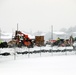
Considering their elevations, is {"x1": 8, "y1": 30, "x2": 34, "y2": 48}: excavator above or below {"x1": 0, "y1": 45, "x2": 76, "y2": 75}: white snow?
above

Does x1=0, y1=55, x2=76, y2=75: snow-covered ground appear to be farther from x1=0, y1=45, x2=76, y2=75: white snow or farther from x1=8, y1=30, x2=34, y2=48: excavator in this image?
x1=8, y1=30, x2=34, y2=48: excavator

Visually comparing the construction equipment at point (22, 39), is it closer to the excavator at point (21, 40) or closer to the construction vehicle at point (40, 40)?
the excavator at point (21, 40)

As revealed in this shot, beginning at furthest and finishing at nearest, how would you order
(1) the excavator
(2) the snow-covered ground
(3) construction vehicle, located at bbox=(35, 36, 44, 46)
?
(3) construction vehicle, located at bbox=(35, 36, 44, 46) → (1) the excavator → (2) the snow-covered ground

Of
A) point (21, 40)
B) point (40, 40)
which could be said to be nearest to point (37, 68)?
point (21, 40)

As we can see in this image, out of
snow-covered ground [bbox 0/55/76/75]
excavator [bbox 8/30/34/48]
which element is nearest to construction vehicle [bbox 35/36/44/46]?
excavator [bbox 8/30/34/48]

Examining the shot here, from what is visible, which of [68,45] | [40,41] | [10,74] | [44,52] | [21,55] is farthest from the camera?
[68,45]

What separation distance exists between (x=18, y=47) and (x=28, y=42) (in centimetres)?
108

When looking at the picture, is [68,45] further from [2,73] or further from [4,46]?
[2,73]

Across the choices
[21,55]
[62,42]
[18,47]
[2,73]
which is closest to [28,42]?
[18,47]

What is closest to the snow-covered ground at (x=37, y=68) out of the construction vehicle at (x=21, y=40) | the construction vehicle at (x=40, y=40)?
the construction vehicle at (x=21, y=40)

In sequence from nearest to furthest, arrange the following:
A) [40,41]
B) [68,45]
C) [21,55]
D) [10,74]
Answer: [10,74]
[21,55]
[40,41]
[68,45]

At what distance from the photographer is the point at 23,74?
904 centimetres

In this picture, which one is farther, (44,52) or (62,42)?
(62,42)

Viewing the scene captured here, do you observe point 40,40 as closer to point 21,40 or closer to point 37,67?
point 21,40
